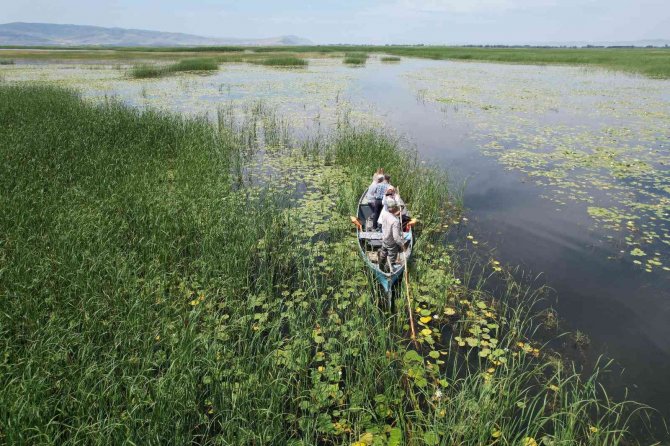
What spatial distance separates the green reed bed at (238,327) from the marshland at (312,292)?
5 centimetres

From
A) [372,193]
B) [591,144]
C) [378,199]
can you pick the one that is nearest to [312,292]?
[378,199]

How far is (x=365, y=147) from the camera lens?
14.6 m

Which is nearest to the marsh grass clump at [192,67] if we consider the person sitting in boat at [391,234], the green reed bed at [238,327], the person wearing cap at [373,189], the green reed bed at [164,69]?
the green reed bed at [164,69]

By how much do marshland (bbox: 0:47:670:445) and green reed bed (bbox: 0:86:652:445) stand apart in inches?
2.0

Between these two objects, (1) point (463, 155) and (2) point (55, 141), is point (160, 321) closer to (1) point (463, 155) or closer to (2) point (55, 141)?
(2) point (55, 141)

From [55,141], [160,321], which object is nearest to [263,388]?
[160,321]

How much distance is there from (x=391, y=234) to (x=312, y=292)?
76.0 inches

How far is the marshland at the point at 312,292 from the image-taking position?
4.56m

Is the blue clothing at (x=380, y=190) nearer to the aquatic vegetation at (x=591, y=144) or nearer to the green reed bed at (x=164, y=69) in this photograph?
the aquatic vegetation at (x=591, y=144)

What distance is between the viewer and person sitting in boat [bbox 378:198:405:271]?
7113 millimetres

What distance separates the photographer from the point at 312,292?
281 inches

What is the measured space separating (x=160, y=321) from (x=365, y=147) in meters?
10.7

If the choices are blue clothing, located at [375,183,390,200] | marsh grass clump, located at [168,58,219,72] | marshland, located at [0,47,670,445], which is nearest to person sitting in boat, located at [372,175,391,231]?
blue clothing, located at [375,183,390,200]

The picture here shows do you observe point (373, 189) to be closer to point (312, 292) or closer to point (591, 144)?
point (312, 292)
